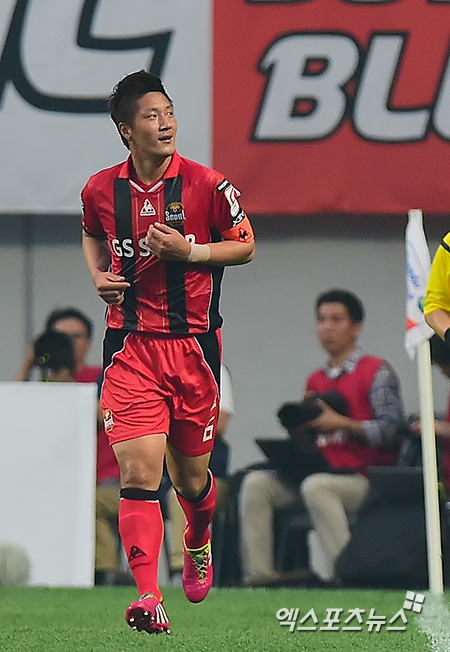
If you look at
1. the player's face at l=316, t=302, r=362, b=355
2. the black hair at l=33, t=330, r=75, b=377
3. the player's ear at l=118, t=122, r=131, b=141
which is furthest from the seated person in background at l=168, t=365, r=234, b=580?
the player's ear at l=118, t=122, r=131, b=141

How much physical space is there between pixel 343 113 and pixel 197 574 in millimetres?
4277

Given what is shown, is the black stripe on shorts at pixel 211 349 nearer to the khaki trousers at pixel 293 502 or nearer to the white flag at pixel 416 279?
the white flag at pixel 416 279

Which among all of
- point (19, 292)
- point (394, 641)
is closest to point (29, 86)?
point (19, 292)

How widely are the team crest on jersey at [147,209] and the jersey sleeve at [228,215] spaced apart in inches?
9.8

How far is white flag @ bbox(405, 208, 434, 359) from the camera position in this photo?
8008 mm

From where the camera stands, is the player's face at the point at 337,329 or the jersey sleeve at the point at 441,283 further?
the player's face at the point at 337,329

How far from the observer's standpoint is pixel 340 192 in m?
9.33

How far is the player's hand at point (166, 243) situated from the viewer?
205 inches

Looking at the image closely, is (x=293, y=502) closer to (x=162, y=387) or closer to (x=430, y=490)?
(x=430, y=490)

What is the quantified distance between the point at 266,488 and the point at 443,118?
2788 mm

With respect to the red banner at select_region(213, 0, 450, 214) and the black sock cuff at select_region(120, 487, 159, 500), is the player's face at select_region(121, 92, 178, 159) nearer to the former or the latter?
the black sock cuff at select_region(120, 487, 159, 500)

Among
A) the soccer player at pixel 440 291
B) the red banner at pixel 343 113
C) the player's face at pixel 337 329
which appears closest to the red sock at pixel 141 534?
the soccer player at pixel 440 291

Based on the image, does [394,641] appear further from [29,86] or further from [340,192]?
[29,86]

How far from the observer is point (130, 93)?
5391 mm
